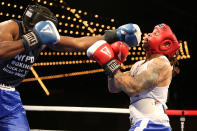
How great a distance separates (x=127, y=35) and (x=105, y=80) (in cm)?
646

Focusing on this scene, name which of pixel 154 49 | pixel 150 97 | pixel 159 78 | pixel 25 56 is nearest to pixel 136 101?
pixel 150 97

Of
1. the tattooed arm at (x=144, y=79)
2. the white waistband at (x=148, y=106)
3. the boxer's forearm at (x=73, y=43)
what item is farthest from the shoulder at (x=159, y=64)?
the boxer's forearm at (x=73, y=43)

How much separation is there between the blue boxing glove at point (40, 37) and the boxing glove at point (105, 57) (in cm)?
26

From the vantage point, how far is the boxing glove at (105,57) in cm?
Result: 191

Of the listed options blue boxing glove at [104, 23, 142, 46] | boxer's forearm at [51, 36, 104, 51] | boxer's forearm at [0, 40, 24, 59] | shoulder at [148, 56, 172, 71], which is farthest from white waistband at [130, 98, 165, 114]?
boxer's forearm at [0, 40, 24, 59]

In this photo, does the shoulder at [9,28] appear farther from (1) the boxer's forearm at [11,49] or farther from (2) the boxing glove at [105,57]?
(2) the boxing glove at [105,57]

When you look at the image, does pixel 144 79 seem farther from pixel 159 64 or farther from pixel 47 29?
pixel 47 29

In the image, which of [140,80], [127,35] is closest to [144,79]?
[140,80]

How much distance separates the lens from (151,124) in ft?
6.22

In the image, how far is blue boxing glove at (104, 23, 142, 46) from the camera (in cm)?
226

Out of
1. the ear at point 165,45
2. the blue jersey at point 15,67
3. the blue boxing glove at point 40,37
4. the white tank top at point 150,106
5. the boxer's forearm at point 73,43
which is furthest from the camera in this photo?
the boxer's forearm at point 73,43

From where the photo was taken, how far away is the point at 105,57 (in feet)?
6.37

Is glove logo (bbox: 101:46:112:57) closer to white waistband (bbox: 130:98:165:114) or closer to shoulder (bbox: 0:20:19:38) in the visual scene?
white waistband (bbox: 130:98:165:114)

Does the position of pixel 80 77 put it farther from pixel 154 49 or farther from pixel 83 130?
pixel 154 49
